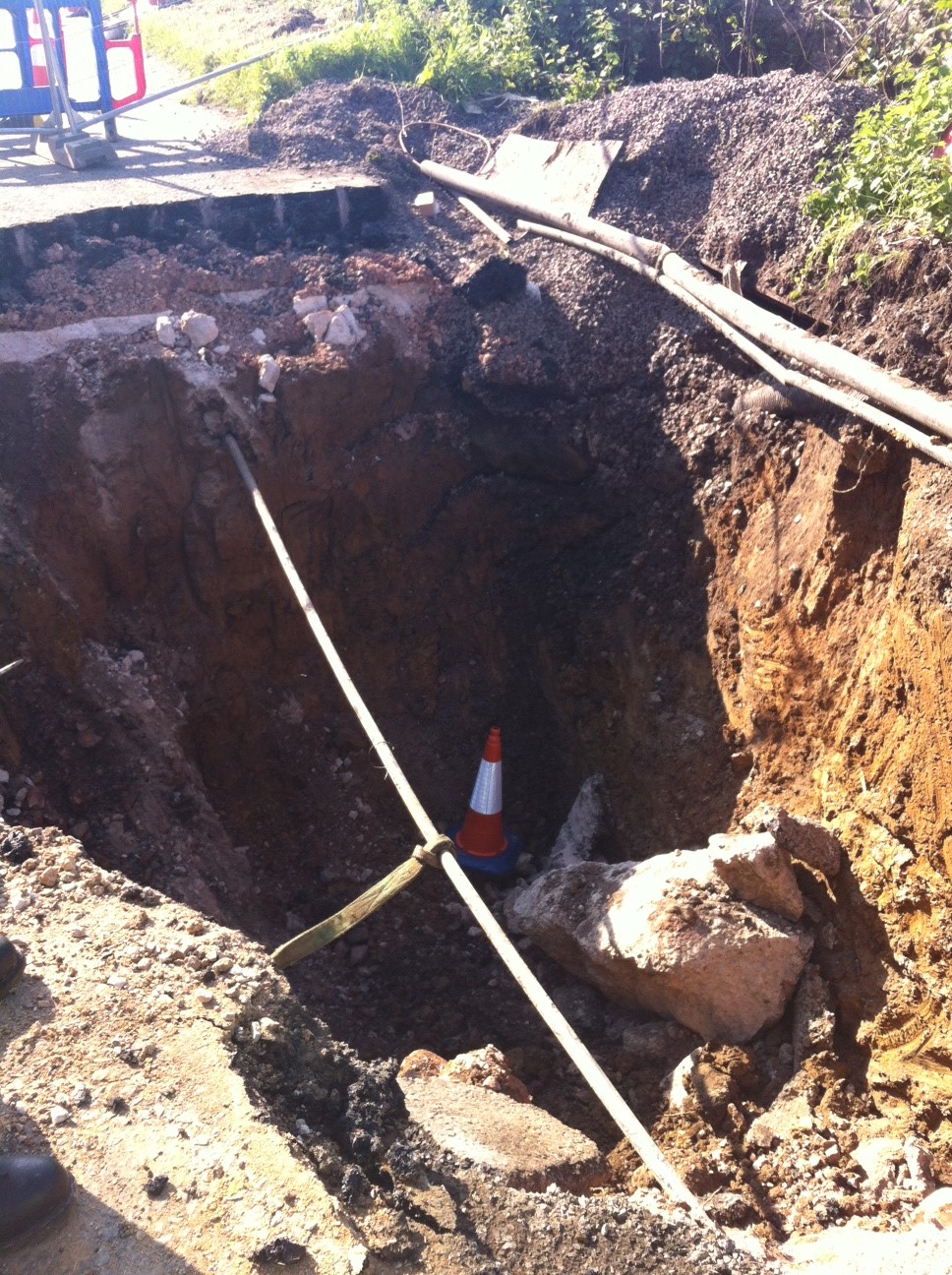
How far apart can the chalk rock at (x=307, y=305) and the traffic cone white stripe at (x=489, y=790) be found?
3.18 metres

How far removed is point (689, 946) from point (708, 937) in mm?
90

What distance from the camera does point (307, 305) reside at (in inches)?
249

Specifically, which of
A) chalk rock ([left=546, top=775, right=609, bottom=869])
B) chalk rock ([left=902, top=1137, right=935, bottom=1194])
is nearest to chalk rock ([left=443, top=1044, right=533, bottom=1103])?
chalk rock ([left=902, top=1137, right=935, bottom=1194])

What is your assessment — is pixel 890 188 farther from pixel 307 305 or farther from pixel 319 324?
pixel 307 305

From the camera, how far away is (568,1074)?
4426 mm

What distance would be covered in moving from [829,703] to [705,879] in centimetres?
103

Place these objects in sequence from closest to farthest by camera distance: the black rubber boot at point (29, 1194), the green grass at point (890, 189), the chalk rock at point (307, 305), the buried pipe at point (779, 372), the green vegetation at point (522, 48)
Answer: the black rubber boot at point (29, 1194) < the buried pipe at point (779, 372) < the green grass at point (890, 189) < the chalk rock at point (307, 305) < the green vegetation at point (522, 48)

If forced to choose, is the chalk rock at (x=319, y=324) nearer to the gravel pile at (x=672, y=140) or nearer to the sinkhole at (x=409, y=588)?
the sinkhole at (x=409, y=588)

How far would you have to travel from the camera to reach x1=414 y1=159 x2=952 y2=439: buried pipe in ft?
13.4

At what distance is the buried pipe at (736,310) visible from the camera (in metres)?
4.09

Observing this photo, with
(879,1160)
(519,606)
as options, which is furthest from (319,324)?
(879,1160)

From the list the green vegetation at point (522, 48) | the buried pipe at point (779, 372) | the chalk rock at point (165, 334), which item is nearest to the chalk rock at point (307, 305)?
the chalk rock at point (165, 334)

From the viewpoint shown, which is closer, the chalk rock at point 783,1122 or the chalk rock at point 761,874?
the chalk rock at point 783,1122

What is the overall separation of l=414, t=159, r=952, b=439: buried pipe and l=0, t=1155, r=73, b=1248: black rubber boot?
3944 millimetres
